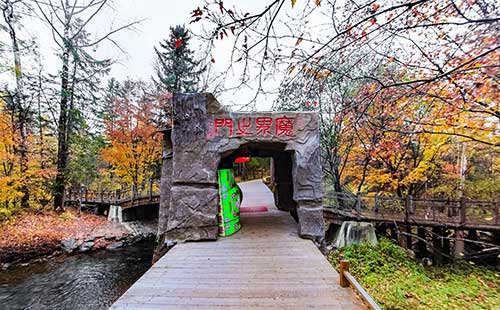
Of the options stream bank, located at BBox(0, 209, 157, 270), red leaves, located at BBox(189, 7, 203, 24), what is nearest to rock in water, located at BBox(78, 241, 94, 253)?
stream bank, located at BBox(0, 209, 157, 270)

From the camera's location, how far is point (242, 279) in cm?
291

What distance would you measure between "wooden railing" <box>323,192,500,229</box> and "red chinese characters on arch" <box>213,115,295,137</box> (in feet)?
14.7

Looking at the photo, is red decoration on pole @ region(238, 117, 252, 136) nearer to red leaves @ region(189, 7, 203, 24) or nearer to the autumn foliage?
red leaves @ region(189, 7, 203, 24)

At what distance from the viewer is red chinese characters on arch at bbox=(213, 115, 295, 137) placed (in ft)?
14.8

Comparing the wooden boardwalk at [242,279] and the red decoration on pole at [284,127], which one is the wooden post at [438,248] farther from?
the red decoration on pole at [284,127]

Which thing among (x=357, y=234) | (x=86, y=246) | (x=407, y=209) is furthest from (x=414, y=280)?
(x=86, y=246)

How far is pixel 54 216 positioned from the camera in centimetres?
1015

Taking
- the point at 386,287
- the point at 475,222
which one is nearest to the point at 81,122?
the point at 386,287

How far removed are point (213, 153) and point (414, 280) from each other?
5927 millimetres

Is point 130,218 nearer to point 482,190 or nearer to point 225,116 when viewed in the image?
point 225,116

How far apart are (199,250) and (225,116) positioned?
2.37m

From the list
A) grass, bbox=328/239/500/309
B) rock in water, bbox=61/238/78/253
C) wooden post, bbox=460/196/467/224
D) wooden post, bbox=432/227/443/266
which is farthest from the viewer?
rock in water, bbox=61/238/78/253

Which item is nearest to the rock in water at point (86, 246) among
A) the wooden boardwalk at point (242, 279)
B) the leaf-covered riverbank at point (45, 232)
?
the leaf-covered riverbank at point (45, 232)

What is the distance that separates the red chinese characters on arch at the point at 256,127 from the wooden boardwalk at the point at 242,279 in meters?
1.96
